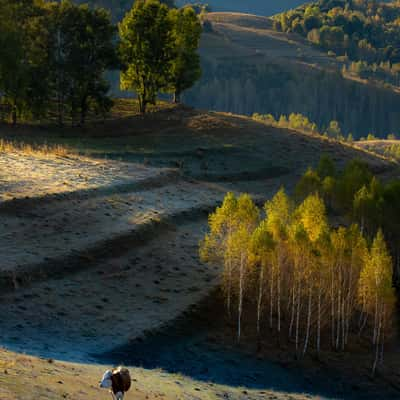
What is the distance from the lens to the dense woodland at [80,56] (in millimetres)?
91500

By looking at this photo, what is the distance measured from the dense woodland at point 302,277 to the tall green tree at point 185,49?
5984 centimetres

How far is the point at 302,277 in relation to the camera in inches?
1738

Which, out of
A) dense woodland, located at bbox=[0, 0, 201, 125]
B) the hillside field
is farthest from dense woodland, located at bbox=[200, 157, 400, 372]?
dense woodland, located at bbox=[0, 0, 201, 125]

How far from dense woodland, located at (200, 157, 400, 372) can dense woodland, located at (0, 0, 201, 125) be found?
49.9 meters

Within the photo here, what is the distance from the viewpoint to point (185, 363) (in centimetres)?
3841

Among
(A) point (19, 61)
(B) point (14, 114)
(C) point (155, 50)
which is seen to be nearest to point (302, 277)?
(A) point (19, 61)

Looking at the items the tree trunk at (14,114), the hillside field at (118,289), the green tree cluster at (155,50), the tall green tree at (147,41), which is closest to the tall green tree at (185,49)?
the green tree cluster at (155,50)

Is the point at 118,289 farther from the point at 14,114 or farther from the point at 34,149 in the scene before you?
the point at 14,114

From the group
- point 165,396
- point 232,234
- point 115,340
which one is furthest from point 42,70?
point 165,396

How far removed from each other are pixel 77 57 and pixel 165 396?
71.5 m

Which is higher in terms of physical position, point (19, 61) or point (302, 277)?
point (19, 61)

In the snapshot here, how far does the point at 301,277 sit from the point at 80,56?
59.6 m

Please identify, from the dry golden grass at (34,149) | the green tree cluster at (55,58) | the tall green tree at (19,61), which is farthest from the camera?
the green tree cluster at (55,58)

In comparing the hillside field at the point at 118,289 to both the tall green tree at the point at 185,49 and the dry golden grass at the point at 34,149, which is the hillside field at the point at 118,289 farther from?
the tall green tree at the point at 185,49
